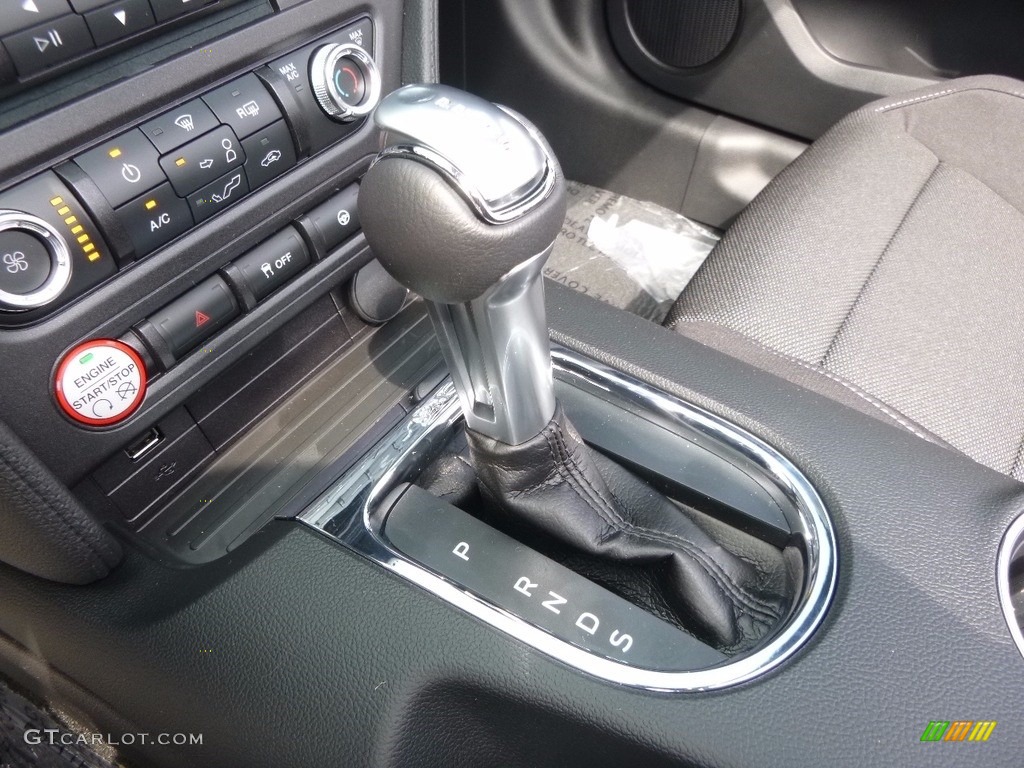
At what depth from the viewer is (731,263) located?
95 centimetres

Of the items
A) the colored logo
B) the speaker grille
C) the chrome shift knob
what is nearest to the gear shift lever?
the chrome shift knob

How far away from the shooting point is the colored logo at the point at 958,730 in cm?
50

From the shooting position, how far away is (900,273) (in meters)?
0.94

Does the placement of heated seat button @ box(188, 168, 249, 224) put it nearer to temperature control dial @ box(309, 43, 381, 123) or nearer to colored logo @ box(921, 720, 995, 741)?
temperature control dial @ box(309, 43, 381, 123)

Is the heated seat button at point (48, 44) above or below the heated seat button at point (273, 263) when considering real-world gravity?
above

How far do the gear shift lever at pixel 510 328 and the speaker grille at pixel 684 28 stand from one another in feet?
3.31

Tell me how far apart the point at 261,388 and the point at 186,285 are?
0.13m

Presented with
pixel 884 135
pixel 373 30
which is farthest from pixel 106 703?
pixel 884 135

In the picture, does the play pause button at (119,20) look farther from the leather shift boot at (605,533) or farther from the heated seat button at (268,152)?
the leather shift boot at (605,533)

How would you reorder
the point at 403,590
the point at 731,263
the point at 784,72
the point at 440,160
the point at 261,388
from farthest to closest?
the point at 784,72 → the point at 731,263 → the point at 261,388 → the point at 403,590 → the point at 440,160

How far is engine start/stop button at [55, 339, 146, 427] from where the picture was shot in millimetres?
541

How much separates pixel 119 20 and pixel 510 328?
1.05ft

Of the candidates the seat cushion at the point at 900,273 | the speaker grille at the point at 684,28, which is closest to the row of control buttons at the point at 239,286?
the seat cushion at the point at 900,273

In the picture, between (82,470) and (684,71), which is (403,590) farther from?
(684,71)
